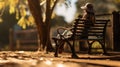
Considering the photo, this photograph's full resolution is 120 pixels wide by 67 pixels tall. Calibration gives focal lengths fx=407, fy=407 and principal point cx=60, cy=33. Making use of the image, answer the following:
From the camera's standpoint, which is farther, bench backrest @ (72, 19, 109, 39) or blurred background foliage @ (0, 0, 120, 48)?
blurred background foliage @ (0, 0, 120, 48)

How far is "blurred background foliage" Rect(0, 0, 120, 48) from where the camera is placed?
22266mm

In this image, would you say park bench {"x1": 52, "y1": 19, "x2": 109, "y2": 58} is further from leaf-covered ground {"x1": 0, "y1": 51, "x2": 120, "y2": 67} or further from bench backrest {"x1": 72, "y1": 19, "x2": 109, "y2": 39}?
leaf-covered ground {"x1": 0, "y1": 51, "x2": 120, "y2": 67}

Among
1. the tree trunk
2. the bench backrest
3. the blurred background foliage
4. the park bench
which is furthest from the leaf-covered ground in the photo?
the blurred background foliage

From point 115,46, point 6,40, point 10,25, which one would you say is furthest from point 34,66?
point 10,25

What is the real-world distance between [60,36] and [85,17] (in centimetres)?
95

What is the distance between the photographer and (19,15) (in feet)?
108

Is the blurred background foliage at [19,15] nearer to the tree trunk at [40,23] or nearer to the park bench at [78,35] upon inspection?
the tree trunk at [40,23]

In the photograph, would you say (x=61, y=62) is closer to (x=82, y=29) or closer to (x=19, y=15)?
(x=82, y=29)

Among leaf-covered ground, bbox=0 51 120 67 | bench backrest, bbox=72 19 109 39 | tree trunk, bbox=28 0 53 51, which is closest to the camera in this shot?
leaf-covered ground, bbox=0 51 120 67

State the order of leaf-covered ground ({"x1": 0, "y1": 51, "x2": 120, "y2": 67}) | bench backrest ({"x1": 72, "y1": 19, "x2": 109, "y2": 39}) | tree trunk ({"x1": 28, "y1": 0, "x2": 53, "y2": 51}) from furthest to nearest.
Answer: tree trunk ({"x1": 28, "y1": 0, "x2": 53, "y2": 51})
bench backrest ({"x1": 72, "y1": 19, "x2": 109, "y2": 39})
leaf-covered ground ({"x1": 0, "y1": 51, "x2": 120, "y2": 67})

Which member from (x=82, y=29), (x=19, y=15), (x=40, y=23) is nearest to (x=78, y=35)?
(x=82, y=29)

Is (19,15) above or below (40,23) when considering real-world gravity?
above

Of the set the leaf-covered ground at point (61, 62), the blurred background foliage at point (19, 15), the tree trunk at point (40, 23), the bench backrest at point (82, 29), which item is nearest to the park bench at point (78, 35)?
the bench backrest at point (82, 29)

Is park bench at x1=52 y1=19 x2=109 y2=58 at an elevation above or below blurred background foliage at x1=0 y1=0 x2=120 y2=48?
below
